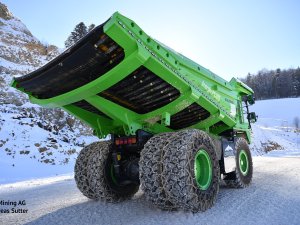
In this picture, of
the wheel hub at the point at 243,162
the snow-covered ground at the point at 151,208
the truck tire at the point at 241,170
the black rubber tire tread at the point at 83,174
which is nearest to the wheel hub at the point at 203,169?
the snow-covered ground at the point at 151,208

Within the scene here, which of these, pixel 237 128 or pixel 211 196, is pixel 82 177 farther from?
pixel 237 128

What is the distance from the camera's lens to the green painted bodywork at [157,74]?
3.32m

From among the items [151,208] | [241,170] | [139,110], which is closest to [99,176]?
[151,208]

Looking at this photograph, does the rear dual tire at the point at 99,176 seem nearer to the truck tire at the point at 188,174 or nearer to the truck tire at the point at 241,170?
the truck tire at the point at 188,174

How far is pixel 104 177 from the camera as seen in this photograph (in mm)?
4812

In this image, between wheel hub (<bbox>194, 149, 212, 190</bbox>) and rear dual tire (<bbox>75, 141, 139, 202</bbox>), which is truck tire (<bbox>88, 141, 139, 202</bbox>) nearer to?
rear dual tire (<bbox>75, 141, 139, 202</bbox>)

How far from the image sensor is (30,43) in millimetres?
30406

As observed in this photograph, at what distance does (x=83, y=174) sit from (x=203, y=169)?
201 cm

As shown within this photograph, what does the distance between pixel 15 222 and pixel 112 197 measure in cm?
152

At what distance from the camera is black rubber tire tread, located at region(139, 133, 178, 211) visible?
388 centimetres

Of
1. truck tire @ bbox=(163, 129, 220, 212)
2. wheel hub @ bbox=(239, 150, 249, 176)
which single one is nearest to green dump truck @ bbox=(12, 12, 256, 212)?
truck tire @ bbox=(163, 129, 220, 212)

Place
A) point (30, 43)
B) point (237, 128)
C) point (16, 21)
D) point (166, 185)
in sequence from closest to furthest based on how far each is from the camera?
point (166, 185) → point (237, 128) → point (30, 43) → point (16, 21)

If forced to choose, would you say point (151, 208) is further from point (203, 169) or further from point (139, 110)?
point (139, 110)

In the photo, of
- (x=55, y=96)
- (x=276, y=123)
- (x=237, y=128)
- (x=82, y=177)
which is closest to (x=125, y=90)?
(x=55, y=96)
